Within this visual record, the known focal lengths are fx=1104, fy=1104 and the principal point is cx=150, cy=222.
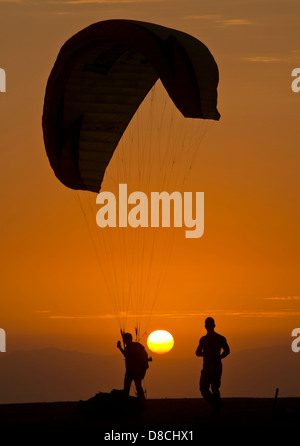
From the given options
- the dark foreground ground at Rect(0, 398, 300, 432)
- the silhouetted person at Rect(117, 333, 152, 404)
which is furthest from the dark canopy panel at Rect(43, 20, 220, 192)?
the dark foreground ground at Rect(0, 398, 300, 432)

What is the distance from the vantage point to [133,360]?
24.2 metres

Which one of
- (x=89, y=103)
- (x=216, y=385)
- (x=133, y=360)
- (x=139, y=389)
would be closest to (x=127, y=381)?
(x=139, y=389)

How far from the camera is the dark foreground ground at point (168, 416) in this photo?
73.0ft

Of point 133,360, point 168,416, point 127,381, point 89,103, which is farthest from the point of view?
point 89,103

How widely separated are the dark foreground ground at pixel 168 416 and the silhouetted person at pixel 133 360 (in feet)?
2.67

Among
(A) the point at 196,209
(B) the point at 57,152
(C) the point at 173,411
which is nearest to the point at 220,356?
(C) the point at 173,411

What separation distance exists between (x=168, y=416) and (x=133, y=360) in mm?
1448

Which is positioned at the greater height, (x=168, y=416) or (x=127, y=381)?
(x=127, y=381)

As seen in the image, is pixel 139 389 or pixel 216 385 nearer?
pixel 216 385

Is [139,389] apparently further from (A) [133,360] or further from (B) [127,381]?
(A) [133,360]

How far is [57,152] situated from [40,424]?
6.62m

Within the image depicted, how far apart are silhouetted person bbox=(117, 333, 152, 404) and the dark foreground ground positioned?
0.81 metres

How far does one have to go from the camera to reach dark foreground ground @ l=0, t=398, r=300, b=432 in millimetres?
22266
